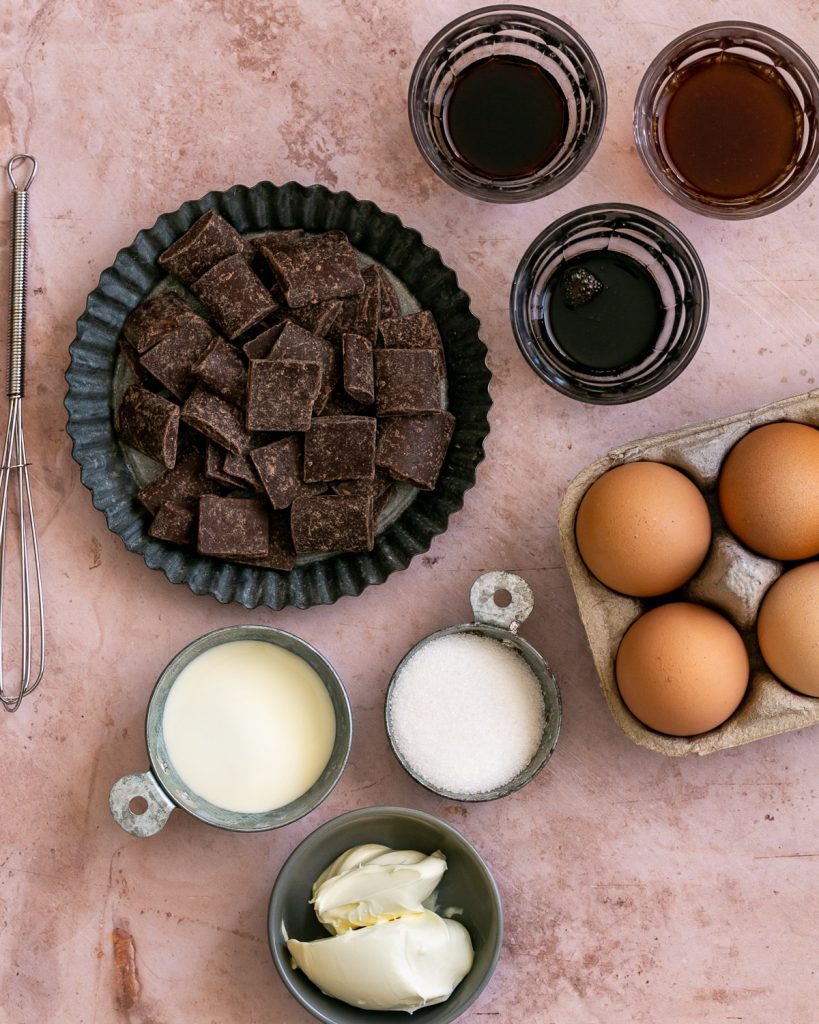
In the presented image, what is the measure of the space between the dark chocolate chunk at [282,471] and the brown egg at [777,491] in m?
0.56

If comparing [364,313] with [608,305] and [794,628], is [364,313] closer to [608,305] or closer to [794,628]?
[608,305]

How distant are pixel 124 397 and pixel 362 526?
0.38 m

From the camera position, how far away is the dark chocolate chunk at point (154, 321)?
133 cm

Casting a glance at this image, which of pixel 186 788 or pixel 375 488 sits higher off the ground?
pixel 375 488

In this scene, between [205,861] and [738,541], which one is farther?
[205,861]

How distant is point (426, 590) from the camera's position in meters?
1.40

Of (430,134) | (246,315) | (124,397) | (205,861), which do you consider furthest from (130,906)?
(430,134)

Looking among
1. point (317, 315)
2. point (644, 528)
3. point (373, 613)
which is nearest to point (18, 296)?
point (317, 315)

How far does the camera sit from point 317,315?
1328 millimetres

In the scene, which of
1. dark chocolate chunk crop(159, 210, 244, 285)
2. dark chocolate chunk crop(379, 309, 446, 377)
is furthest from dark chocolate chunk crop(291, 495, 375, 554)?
dark chocolate chunk crop(159, 210, 244, 285)

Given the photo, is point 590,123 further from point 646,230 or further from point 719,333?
point 719,333

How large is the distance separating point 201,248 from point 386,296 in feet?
0.87

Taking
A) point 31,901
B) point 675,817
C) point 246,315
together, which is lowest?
point 31,901

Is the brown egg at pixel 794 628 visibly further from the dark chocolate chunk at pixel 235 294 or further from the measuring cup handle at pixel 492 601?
the dark chocolate chunk at pixel 235 294
